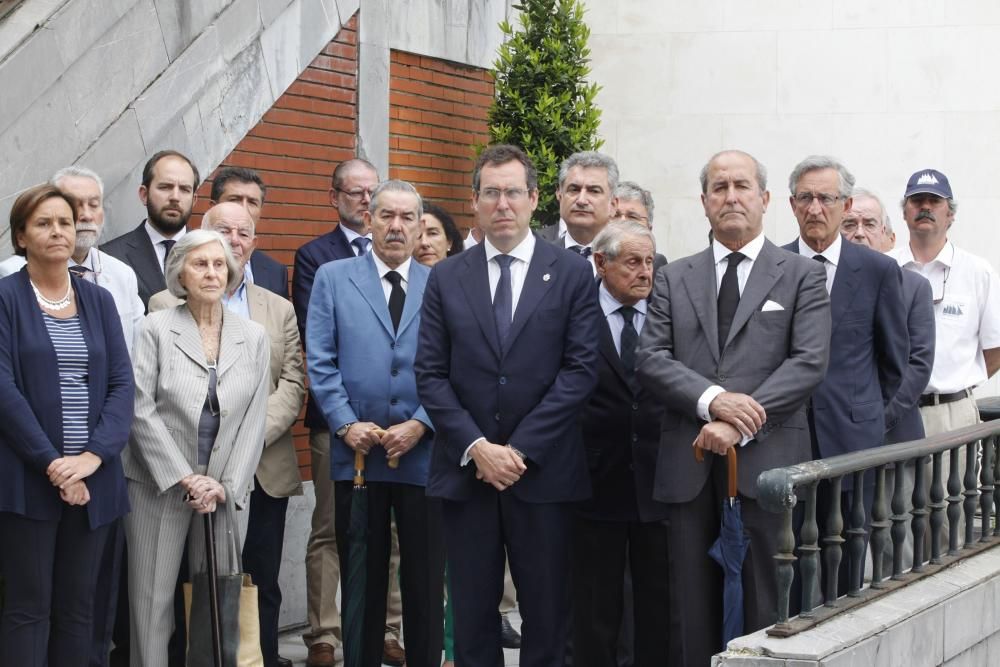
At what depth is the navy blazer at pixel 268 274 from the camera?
24.8 feet

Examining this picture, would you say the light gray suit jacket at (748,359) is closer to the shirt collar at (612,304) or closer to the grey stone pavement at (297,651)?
the shirt collar at (612,304)

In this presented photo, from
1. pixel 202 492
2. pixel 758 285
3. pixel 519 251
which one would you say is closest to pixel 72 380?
pixel 202 492

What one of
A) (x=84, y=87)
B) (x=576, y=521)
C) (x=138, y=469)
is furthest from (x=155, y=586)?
(x=84, y=87)

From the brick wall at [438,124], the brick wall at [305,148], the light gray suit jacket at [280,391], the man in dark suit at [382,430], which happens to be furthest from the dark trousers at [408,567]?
the brick wall at [438,124]

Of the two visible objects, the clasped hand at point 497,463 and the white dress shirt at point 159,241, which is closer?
the clasped hand at point 497,463

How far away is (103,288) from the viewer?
20.8 ft

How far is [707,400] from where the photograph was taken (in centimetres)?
585

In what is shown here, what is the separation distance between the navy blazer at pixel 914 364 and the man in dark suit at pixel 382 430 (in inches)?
85.5

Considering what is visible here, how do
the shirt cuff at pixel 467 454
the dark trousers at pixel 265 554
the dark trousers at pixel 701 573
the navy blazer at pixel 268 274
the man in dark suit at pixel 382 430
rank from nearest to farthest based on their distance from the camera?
the dark trousers at pixel 701 573 → the shirt cuff at pixel 467 454 → the man in dark suit at pixel 382 430 → the dark trousers at pixel 265 554 → the navy blazer at pixel 268 274

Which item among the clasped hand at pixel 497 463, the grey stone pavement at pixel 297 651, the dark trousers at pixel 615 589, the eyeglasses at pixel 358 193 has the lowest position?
the grey stone pavement at pixel 297 651

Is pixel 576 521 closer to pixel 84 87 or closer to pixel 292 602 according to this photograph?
pixel 292 602

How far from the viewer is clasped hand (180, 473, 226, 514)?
6391 millimetres

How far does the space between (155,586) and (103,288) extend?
1278 mm

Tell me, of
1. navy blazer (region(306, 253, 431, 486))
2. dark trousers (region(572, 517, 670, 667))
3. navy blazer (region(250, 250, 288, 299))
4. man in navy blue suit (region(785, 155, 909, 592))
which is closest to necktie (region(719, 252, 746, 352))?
man in navy blue suit (region(785, 155, 909, 592))
